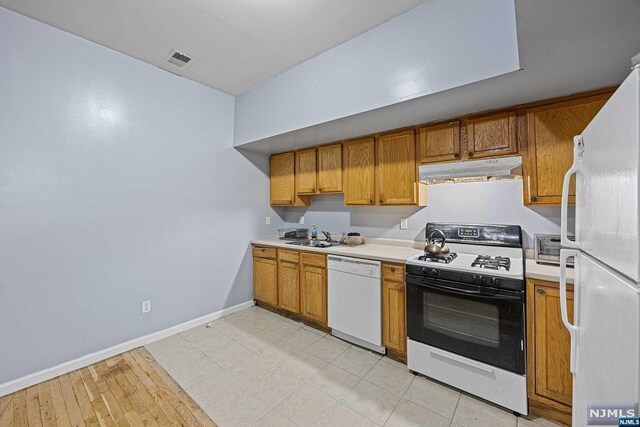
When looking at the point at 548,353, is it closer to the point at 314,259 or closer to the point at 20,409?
the point at 314,259

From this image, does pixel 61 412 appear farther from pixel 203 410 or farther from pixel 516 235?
pixel 516 235

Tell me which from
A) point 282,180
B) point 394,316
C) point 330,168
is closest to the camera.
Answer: point 394,316

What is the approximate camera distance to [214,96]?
3207 millimetres

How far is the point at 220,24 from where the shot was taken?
6.82 feet

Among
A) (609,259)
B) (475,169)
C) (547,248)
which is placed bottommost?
(547,248)

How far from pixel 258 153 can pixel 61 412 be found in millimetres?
3119

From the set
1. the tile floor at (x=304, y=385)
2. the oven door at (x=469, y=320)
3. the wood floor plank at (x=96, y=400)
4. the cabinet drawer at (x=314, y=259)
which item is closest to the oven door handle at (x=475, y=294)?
the oven door at (x=469, y=320)

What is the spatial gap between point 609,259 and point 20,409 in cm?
335

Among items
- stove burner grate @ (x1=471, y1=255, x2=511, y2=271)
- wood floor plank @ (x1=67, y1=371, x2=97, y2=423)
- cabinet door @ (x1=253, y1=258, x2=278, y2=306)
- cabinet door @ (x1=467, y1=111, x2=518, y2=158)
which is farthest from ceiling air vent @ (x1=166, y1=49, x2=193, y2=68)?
stove burner grate @ (x1=471, y1=255, x2=511, y2=271)

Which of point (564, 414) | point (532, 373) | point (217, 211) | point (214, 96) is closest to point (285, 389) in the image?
point (532, 373)

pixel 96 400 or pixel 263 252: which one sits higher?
pixel 263 252

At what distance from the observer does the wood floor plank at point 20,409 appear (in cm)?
168

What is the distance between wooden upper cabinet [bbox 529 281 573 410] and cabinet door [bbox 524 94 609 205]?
72 centimetres

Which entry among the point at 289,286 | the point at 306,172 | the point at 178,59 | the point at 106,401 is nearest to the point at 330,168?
the point at 306,172
